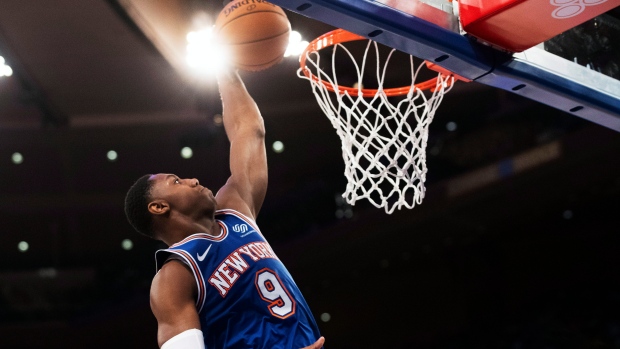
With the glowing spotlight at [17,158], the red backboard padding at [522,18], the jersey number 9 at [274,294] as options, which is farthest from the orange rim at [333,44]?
the glowing spotlight at [17,158]

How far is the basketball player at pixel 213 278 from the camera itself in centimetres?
198

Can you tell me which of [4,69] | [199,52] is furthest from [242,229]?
[4,69]

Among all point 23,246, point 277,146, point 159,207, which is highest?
point 277,146

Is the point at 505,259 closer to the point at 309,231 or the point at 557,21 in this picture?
the point at 309,231

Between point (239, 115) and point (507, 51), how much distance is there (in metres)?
1.02

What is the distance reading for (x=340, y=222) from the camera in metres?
7.81

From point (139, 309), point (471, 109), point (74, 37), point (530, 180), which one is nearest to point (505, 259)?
point (530, 180)

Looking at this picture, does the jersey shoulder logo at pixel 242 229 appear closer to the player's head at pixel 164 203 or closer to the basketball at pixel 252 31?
the player's head at pixel 164 203

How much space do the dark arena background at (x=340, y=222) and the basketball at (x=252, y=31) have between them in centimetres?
385

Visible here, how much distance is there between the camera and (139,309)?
7.44 metres

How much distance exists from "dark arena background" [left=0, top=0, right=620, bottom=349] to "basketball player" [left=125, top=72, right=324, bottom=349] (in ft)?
13.8

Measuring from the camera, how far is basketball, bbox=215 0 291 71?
2.53 metres

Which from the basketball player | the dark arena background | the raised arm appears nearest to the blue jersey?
the basketball player

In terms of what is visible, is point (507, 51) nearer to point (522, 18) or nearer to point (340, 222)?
point (522, 18)
